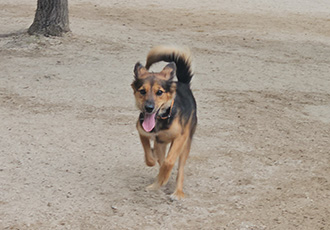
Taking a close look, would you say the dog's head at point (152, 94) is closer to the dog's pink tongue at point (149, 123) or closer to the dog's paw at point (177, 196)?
the dog's pink tongue at point (149, 123)

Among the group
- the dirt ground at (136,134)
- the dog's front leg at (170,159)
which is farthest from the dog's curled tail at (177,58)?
the dirt ground at (136,134)

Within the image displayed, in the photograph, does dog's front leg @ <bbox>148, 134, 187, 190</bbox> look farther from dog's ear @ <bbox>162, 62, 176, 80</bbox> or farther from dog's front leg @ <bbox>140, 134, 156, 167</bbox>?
dog's ear @ <bbox>162, 62, 176, 80</bbox>

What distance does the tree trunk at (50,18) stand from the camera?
11203mm

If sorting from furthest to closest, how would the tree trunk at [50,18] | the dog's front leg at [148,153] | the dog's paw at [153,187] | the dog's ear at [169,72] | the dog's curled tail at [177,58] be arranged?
the tree trunk at [50,18]
the dog's curled tail at [177,58]
the dog's paw at [153,187]
the dog's front leg at [148,153]
the dog's ear at [169,72]

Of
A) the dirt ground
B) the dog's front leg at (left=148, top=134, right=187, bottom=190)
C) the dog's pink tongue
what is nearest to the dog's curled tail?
the dog's front leg at (left=148, top=134, right=187, bottom=190)

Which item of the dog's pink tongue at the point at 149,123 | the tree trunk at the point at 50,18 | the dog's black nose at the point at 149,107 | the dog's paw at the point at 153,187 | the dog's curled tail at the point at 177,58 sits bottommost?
the tree trunk at the point at 50,18

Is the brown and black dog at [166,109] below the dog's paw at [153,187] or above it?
above

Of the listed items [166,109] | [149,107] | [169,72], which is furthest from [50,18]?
[149,107]

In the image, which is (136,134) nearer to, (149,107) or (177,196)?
(177,196)

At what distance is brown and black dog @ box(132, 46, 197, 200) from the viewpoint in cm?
475

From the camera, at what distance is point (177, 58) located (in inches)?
216

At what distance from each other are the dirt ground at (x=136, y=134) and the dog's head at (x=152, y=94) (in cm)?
83

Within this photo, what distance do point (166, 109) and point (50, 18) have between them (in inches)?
280

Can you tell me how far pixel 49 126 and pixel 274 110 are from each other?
10.3ft
